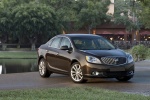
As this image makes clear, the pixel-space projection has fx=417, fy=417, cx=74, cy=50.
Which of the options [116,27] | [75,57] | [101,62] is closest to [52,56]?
[75,57]

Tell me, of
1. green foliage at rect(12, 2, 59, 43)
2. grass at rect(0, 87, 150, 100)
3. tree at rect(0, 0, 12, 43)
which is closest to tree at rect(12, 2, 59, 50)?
green foliage at rect(12, 2, 59, 43)

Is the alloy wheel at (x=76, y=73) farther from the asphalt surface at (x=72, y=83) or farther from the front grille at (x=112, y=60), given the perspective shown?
the front grille at (x=112, y=60)

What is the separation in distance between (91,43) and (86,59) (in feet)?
4.23

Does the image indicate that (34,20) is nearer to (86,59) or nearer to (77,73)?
(77,73)

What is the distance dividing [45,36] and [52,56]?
177 feet

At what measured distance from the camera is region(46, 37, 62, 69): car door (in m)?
14.6

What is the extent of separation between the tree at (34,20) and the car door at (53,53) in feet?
168

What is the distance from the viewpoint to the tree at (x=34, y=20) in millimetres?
66562

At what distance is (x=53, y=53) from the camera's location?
1470 cm

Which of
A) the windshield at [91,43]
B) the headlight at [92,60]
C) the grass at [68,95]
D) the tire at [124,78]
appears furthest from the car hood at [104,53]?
the grass at [68,95]

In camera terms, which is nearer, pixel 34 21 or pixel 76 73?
pixel 76 73

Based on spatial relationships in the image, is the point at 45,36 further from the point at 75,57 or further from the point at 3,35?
the point at 75,57

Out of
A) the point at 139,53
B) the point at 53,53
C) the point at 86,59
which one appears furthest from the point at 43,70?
the point at 139,53

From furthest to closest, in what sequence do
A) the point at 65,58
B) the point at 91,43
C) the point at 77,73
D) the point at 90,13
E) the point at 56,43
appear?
1. the point at 90,13
2. the point at 56,43
3. the point at 91,43
4. the point at 65,58
5. the point at 77,73
